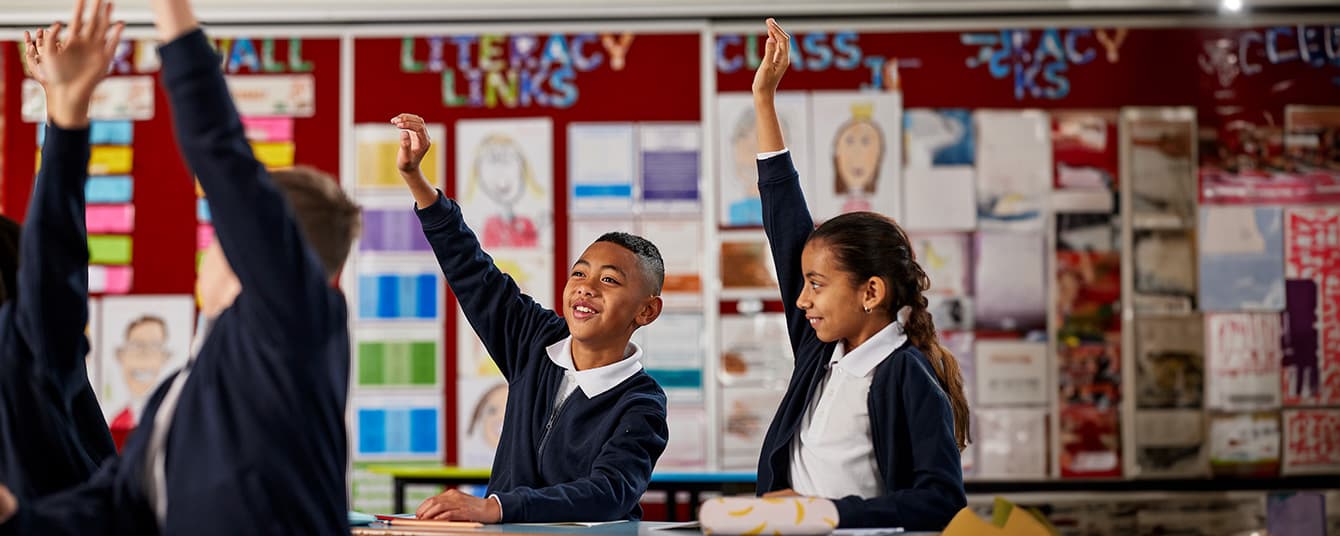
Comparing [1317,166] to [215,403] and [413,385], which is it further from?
[215,403]

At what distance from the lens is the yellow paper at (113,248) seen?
507 cm

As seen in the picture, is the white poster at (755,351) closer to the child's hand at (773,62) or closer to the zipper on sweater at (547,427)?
the zipper on sweater at (547,427)

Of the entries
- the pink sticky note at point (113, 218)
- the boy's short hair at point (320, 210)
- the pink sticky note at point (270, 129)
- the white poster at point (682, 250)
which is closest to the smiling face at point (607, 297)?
the boy's short hair at point (320, 210)

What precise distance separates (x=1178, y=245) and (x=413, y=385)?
3.00m

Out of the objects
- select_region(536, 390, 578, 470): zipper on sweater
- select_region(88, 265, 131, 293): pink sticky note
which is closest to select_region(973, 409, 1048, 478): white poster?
select_region(536, 390, 578, 470): zipper on sweater

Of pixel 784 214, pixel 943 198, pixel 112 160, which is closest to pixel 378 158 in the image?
pixel 112 160

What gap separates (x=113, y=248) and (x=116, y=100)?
58 centimetres

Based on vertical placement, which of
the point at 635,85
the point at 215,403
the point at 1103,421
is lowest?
the point at 1103,421

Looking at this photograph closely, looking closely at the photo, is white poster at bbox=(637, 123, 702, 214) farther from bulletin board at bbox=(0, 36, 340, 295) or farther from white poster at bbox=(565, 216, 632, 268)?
bulletin board at bbox=(0, 36, 340, 295)

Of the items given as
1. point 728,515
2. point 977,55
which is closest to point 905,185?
point 977,55

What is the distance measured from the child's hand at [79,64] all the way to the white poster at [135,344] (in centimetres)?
369

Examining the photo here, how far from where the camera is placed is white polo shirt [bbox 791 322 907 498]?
201cm

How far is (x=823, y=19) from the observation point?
5.03m

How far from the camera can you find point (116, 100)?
→ 507cm
